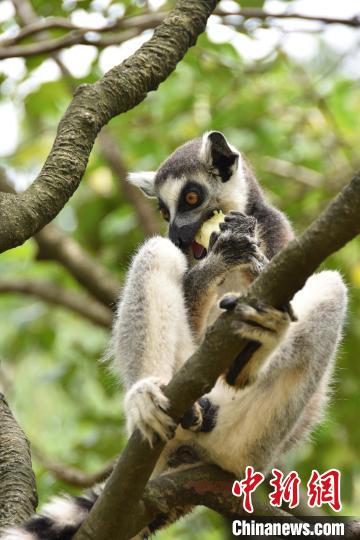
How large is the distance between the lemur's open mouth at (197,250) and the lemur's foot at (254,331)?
55.9 inches

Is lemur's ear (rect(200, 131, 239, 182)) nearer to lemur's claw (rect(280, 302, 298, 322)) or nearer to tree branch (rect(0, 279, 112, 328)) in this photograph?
tree branch (rect(0, 279, 112, 328))

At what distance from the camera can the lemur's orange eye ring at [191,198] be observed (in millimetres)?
6066

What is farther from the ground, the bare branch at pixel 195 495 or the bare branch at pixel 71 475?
the bare branch at pixel 195 495

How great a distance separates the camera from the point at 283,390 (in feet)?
15.0

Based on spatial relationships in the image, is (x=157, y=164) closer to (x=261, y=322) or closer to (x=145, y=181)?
(x=145, y=181)

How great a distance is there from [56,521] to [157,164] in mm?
5007

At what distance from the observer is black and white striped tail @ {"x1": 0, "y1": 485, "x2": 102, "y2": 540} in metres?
4.07

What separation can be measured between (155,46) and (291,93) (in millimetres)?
5657

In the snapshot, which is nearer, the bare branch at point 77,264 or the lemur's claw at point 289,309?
the lemur's claw at point 289,309

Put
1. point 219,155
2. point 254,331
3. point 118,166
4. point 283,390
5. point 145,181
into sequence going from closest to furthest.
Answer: point 254,331 → point 283,390 → point 219,155 → point 145,181 → point 118,166

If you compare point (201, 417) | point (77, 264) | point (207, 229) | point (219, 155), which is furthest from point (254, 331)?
point (77, 264)

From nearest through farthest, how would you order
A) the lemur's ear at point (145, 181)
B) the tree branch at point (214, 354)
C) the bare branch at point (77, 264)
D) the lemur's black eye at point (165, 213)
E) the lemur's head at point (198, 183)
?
the tree branch at point (214, 354)
the lemur's head at point (198, 183)
the lemur's black eye at point (165, 213)
the lemur's ear at point (145, 181)
the bare branch at point (77, 264)

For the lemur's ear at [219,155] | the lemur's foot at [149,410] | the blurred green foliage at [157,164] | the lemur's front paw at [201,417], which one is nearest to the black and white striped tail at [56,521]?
the lemur's foot at [149,410]

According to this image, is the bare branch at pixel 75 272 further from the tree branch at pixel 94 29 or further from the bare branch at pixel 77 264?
the tree branch at pixel 94 29
